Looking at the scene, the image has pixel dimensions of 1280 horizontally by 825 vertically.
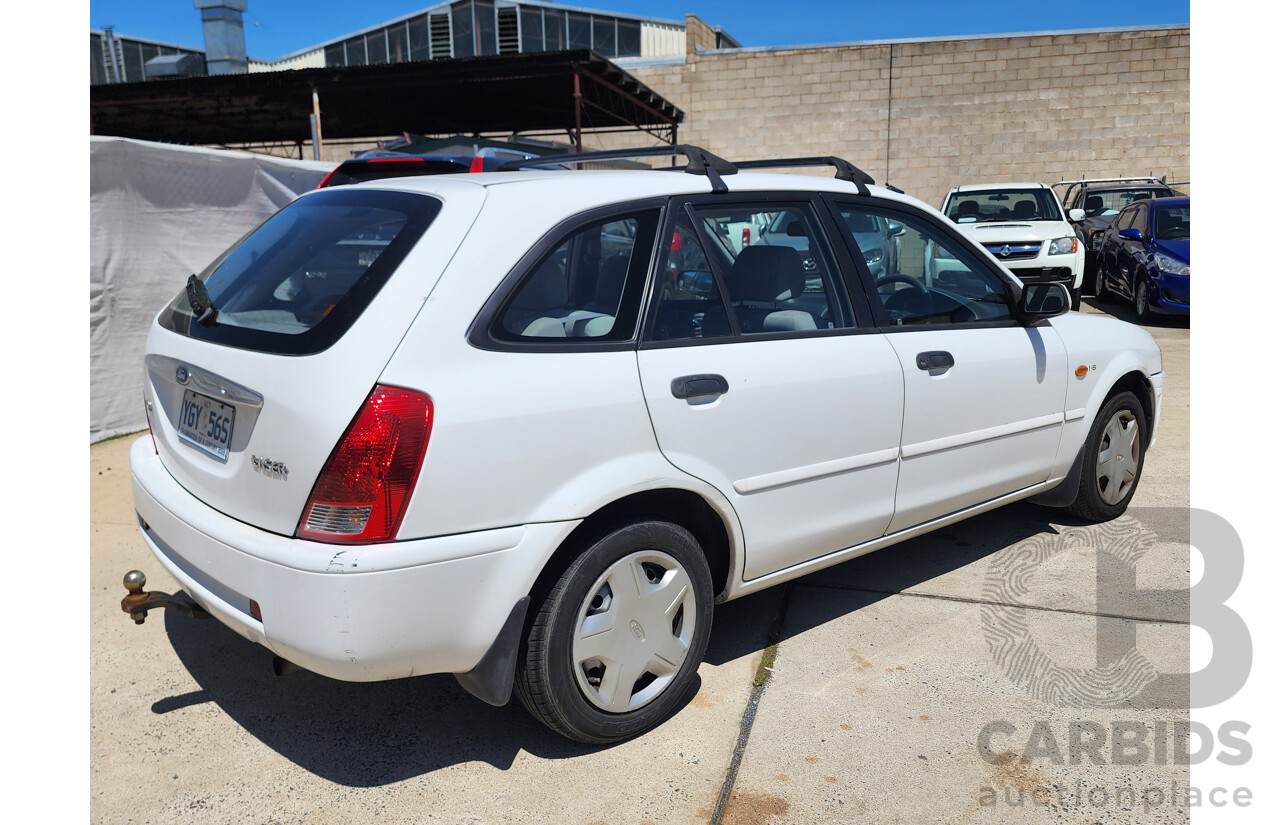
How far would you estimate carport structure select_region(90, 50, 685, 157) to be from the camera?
48.9ft

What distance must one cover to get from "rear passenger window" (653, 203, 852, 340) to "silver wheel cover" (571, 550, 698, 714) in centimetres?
72

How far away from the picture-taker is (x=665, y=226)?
300 centimetres

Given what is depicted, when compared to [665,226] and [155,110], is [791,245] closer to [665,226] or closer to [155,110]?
[665,226]

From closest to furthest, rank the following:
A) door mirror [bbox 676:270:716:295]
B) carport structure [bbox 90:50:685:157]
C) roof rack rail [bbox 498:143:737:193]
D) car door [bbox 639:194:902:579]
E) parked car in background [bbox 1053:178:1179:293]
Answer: car door [bbox 639:194:902:579]
door mirror [bbox 676:270:716:295]
roof rack rail [bbox 498:143:737:193]
carport structure [bbox 90:50:685:157]
parked car in background [bbox 1053:178:1179:293]

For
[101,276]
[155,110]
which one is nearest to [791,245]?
[101,276]

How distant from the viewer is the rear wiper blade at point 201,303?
2.88 metres

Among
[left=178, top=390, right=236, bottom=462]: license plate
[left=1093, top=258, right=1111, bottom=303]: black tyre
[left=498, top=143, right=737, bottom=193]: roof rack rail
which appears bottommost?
[left=178, top=390, right=236, bottom=462]: license plate

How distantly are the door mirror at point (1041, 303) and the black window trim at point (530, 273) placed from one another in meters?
1.86

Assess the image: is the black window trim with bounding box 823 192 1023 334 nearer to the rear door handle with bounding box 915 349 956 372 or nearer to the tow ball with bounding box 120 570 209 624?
the rear door handle with bounding box 915 349 956 372

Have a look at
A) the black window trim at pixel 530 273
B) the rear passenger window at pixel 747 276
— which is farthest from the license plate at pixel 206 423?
the rear passenger window at pixel 747 276

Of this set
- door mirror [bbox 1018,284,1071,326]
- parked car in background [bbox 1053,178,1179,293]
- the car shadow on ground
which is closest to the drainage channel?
the car shadow on ground

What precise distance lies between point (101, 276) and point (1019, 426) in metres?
5.79

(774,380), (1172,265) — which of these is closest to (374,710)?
(774,380)

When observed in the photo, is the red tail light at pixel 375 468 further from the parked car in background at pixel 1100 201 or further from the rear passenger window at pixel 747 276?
the parked car in background at pixel 1100 201
